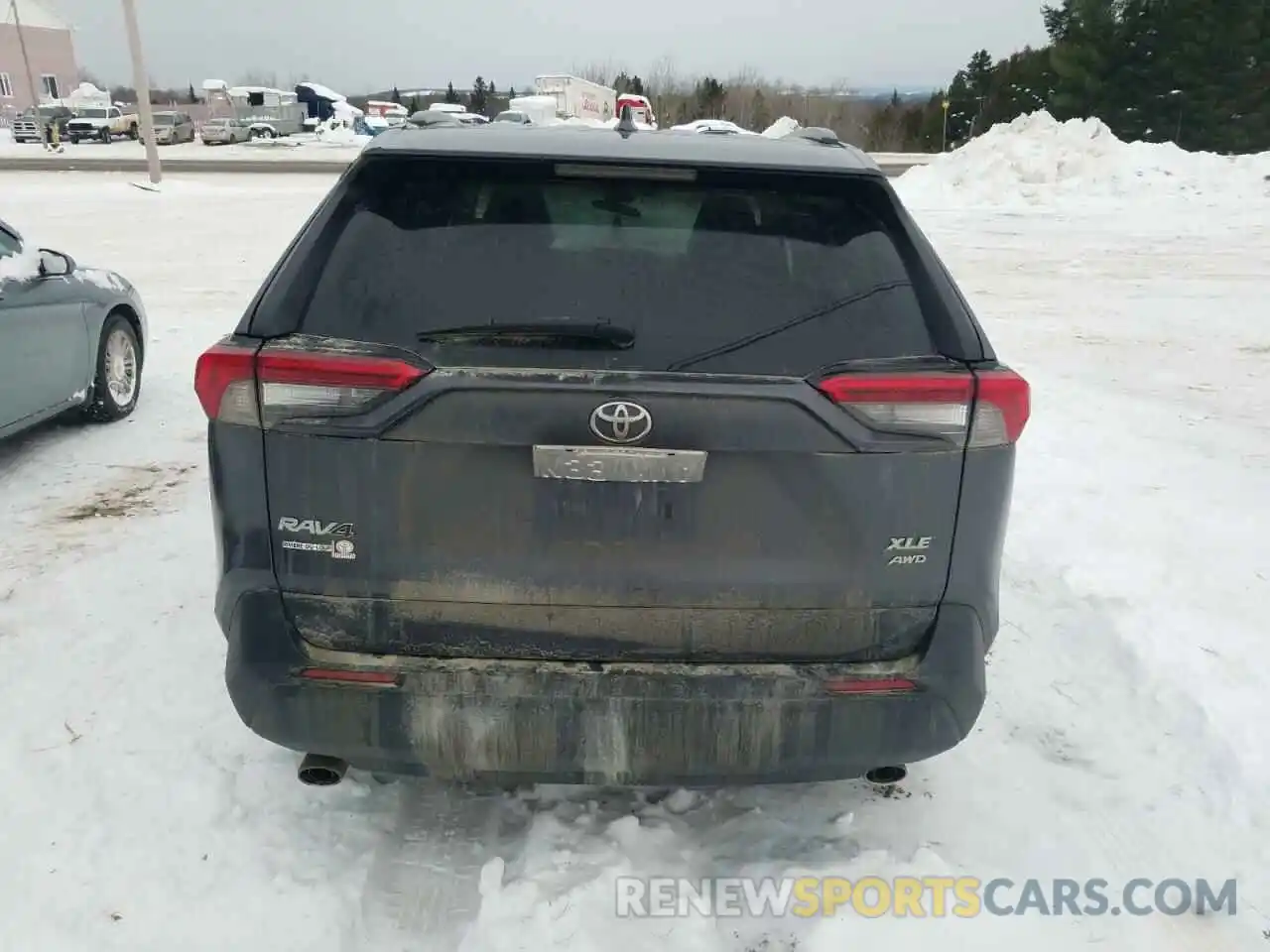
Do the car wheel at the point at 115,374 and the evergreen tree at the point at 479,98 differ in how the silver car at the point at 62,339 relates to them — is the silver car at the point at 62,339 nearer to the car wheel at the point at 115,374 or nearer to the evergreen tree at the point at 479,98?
the car wheel at the point at 115,374

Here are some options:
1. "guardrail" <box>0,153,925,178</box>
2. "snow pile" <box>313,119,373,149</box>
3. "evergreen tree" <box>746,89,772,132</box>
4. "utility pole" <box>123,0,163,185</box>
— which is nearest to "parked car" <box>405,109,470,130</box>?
"utility pole" <box>123,0,163,185</box>

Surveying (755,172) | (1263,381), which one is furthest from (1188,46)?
(755,172)

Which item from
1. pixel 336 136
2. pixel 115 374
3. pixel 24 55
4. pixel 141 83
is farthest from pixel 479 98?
pixel 115 374

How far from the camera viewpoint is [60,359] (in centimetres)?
586

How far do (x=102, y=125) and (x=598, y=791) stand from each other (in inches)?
2141

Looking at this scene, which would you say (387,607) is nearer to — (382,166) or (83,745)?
(382,166)

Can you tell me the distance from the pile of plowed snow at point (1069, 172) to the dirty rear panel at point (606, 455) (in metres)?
20.6

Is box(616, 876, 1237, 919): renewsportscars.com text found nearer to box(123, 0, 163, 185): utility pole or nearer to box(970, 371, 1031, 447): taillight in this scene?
box(970, 371, 1031, 447): taillight

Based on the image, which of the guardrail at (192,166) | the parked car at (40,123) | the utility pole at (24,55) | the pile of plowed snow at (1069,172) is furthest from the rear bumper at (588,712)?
the utility pole at (24,55)

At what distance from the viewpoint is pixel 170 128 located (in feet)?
155

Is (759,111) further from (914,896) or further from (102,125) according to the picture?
(914,896)

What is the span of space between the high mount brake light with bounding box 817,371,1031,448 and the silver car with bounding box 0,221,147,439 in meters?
4.97

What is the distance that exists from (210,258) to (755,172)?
12984mm

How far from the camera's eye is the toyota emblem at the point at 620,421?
212 cm
